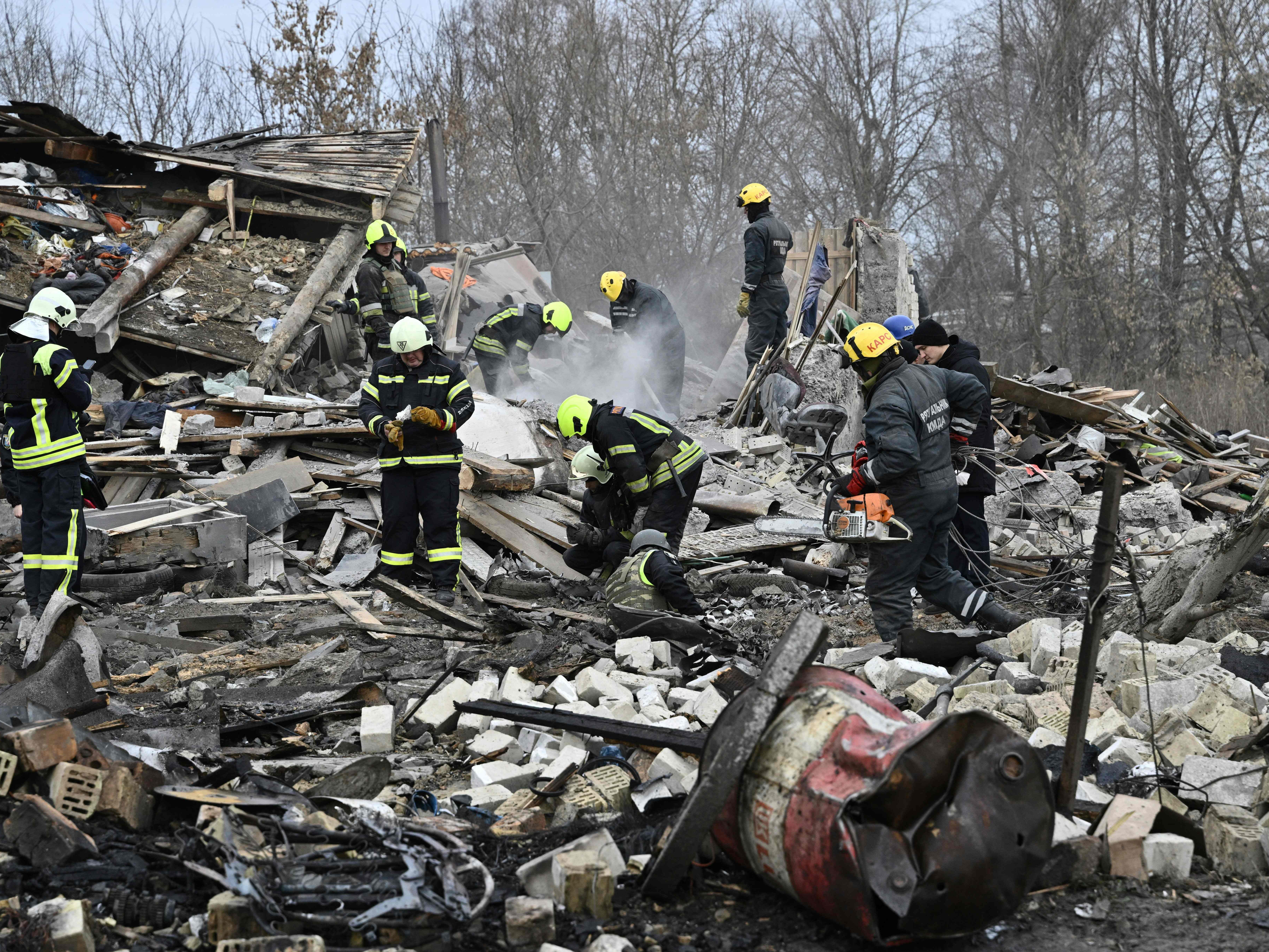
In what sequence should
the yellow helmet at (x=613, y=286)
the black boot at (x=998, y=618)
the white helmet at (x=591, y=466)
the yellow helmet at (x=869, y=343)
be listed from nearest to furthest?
the yellow helmet at (x=869, y=343) → the black boot at (x=998, y=618) → the white helmet at (x=591, y=466) → the yellow helmet at (x=613, y=286)

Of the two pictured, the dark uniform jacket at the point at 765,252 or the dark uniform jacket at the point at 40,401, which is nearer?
the dark uniform jacket at the point at 40,401

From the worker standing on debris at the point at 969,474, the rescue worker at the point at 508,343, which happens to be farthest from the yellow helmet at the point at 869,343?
the rescue worker at the point at 508,343

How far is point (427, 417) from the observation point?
7.01m

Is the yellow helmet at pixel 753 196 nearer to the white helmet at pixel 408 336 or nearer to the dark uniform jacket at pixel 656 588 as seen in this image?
the white helmet at pixel 408 336

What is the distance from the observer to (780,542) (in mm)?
8250

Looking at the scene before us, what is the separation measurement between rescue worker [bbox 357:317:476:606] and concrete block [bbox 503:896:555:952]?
4.31 metres

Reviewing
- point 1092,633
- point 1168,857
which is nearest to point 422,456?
point 1092,633

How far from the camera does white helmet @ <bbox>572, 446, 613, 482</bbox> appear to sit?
24.2ft

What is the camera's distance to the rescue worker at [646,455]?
7.00 metres

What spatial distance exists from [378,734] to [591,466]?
320 centimetres

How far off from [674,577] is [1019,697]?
7.87ft

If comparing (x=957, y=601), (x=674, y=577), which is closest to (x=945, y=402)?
(x=957, y=601)

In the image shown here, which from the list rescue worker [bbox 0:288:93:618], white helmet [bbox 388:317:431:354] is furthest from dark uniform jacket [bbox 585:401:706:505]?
rescue worker [bbox 0:288:93:618]

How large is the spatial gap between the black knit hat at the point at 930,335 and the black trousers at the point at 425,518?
3152 mm
